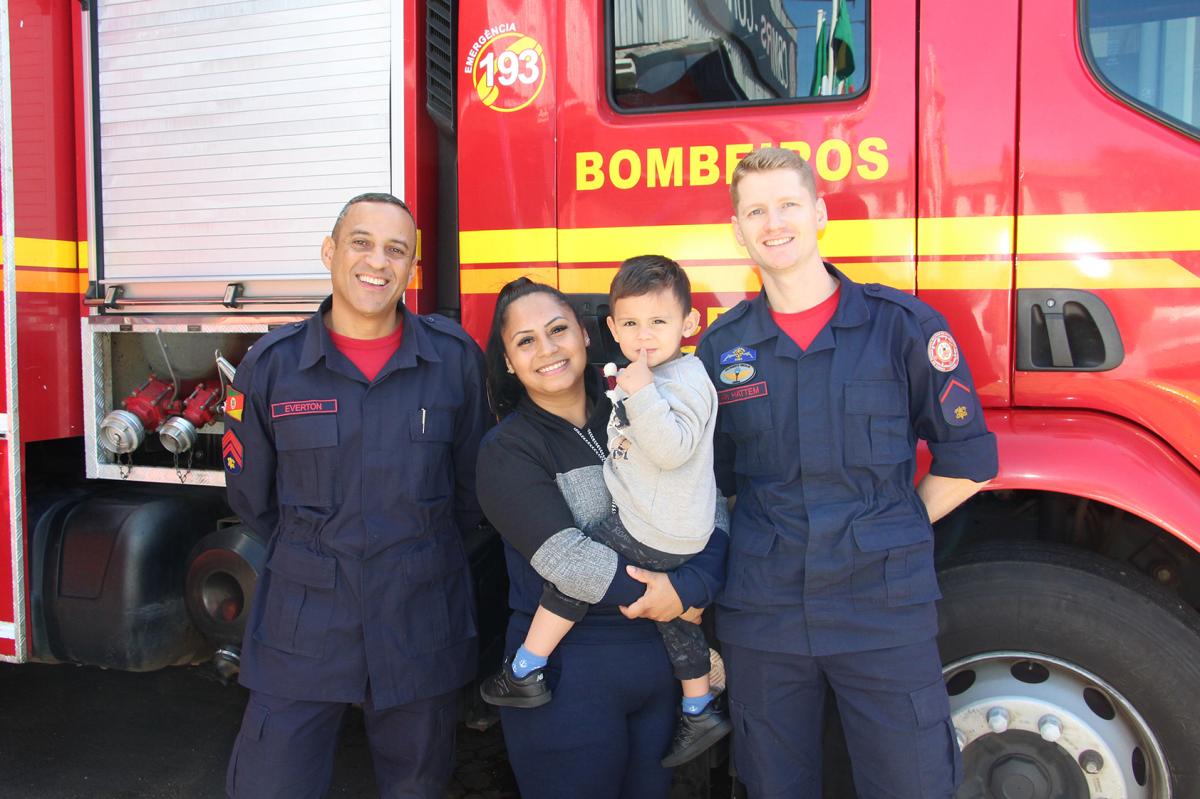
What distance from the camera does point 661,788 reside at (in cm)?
202

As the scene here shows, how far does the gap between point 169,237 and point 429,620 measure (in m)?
1.50

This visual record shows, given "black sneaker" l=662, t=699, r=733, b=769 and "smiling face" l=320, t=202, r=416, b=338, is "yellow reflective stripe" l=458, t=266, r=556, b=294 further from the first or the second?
"black sneaker" l=662, t=699, r=733, b=769

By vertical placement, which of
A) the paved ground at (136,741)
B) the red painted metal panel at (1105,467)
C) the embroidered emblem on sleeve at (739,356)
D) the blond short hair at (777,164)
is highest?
the blond short hair at (777,164)

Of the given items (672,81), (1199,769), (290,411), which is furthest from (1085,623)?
(290,411)

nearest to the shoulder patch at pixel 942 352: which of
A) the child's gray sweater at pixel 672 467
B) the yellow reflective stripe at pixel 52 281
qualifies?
the child's gray sweater at pixel 672 467

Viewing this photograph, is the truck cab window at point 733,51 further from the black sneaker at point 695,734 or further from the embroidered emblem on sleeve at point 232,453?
the black sneaker at point 695,734

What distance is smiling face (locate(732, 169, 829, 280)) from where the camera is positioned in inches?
72.9

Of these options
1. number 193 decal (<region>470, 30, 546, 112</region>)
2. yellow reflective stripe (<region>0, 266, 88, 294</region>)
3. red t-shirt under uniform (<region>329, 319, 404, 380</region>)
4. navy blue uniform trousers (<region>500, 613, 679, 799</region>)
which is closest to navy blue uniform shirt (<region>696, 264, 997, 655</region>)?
navy blue uniform trousers (<region>500, 613, 679, 799</region>)

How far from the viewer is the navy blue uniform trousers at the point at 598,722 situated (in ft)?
6.28

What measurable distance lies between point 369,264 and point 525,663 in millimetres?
968

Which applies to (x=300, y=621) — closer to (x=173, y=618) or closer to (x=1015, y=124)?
(x=173, y=618)

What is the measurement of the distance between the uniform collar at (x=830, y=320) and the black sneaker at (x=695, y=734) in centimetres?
85

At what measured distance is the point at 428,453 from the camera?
2121mm

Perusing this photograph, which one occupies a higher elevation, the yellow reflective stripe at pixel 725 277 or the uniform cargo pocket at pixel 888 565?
the yellow reflective stripe at pixel 725 277
